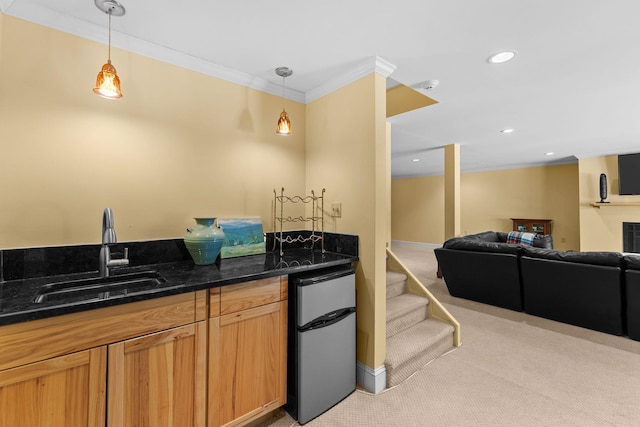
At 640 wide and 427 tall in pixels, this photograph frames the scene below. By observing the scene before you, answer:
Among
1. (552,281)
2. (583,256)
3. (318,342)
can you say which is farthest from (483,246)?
(318,342)

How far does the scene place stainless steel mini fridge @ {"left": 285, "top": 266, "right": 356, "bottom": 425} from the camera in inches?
66.2

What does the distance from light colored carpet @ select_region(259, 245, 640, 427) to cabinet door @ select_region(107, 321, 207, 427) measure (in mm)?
567

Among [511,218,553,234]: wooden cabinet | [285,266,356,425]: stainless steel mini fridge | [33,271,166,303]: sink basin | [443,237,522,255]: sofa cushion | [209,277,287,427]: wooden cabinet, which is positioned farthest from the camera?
[511,218,553,234]: wooden cabinet

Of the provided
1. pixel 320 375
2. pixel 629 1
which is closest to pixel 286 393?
pixel 320 375

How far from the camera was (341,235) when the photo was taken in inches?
87.2

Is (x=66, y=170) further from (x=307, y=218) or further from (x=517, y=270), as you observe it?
(x=517, y=270)

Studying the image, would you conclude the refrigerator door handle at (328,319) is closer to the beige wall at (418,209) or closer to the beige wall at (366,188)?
the beige wall at (366,188)

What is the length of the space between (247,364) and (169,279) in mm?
632

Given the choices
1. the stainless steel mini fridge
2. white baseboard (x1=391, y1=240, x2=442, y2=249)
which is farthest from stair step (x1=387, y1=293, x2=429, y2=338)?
white baseboard (x1=391, y1=240, x2=442, y2=249)

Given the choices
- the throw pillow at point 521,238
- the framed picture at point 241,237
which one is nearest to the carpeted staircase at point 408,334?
the framed picture at point 241,237

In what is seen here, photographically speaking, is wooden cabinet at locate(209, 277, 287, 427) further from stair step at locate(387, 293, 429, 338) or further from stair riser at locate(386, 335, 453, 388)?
stair step at locate(387, 293, 429, 338)

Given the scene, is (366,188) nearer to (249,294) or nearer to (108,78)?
(249,294)

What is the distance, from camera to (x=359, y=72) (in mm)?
2045

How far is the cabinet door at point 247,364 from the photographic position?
4.77 feet
